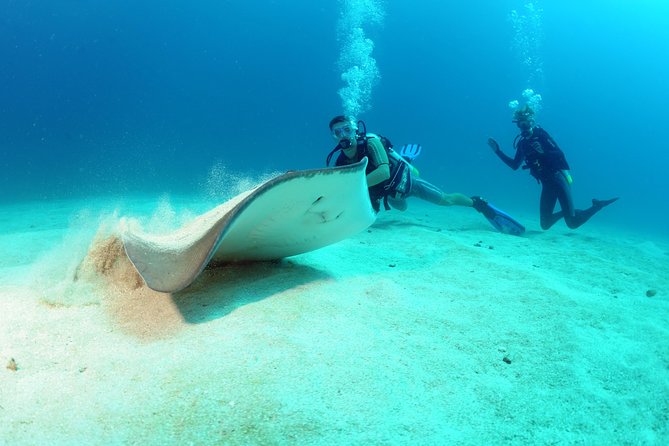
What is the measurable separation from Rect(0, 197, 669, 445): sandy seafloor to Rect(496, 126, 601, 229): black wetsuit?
581 cm

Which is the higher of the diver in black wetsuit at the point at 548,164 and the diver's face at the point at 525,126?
the diver's face at the point at 525,126

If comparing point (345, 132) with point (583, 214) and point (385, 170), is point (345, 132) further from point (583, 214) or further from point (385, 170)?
point (583, 214)

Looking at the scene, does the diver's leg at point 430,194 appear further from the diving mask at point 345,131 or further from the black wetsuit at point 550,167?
the diving mask at point 345,131

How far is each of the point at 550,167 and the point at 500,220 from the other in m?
1.80

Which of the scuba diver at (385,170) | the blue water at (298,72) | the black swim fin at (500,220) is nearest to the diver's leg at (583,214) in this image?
the black swim fin at (500,220)

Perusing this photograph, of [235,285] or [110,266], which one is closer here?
[235,285]

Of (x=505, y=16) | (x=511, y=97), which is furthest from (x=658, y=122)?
(x=505, y=16)

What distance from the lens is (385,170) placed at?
5145mm

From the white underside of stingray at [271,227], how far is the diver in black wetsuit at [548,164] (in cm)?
736

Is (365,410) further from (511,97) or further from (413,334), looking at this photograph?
(511,97)

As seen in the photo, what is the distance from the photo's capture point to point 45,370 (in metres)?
1.76

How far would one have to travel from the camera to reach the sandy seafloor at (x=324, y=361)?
1424mm

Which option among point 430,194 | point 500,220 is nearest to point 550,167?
point 500,220

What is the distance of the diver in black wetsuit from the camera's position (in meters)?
8.23
